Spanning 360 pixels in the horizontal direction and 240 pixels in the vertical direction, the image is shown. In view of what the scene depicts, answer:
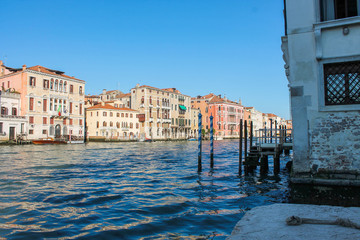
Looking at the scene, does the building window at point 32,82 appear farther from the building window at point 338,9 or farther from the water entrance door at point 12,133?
the building window at point 338,9

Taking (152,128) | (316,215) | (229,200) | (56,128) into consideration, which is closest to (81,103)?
(56,128)

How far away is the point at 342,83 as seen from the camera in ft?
22.6

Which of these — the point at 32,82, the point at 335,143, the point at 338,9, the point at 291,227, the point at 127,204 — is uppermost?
the point at 32,82

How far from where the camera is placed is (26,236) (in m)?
5.02

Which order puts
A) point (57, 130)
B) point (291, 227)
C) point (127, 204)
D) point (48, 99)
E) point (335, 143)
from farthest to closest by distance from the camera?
point (57, 130) < point (48, 99) < point (127, 204) < point (335, 143) < point (291, 227)

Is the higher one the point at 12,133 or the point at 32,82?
the point at 32,82

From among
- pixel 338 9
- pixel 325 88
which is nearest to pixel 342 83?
pixel 325 88

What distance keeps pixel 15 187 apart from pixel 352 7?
10.8 meters

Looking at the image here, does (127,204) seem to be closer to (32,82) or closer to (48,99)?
(32,82)

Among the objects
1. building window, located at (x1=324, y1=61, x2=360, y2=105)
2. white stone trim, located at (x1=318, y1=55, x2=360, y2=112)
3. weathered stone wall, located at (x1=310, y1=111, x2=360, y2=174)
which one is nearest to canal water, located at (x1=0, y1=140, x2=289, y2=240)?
weathered stone wall, located at (x1=310, y1=111, x2=360, y2=174)

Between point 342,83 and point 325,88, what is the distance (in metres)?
0.37

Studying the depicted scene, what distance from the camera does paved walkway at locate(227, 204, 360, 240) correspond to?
8.47 ft

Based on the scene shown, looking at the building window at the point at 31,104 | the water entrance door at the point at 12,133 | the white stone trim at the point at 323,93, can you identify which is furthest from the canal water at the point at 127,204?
the building window at the point at 31,104

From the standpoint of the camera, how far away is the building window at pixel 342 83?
6.73m
